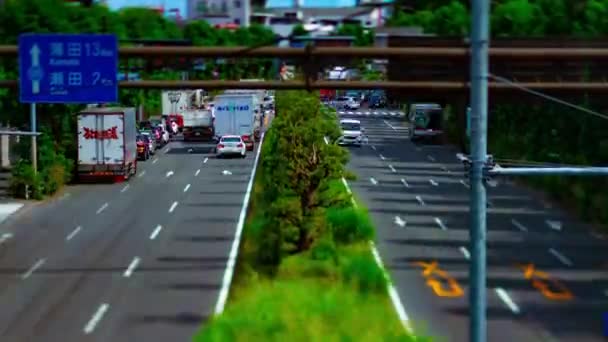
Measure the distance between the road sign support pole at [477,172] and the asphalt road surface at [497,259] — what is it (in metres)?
6.25

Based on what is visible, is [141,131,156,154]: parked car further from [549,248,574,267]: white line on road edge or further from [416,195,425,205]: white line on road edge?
[549,248,574,267]: white line on road edge

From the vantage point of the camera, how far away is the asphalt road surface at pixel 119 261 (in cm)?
2220

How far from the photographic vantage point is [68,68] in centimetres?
1864

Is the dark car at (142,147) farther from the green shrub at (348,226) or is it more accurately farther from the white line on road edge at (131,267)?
the green shrub at (348,226)

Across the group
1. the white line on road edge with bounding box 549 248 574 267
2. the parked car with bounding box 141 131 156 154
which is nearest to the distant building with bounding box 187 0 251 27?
the white line on road edge with bounding box 549 248 574 267

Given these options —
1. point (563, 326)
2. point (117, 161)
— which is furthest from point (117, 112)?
point (563, 326)

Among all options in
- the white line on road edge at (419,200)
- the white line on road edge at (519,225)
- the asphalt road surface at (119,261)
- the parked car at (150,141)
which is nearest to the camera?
the asphalt road surface at (119,261)

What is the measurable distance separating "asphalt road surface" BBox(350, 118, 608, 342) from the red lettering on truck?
11.1 m

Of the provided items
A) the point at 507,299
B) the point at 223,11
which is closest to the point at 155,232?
the point at 223,11

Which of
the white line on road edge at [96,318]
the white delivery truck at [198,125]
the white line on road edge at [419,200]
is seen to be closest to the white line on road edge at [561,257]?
the white line on road edge at [419,200]

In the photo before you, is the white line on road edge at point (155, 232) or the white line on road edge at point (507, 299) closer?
the white line on road edge at point (507, 299)

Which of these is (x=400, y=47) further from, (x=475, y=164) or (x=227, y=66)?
(x=227, y=66)

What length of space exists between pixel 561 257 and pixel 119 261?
39.6 feet

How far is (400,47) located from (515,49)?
1591 millimetres
